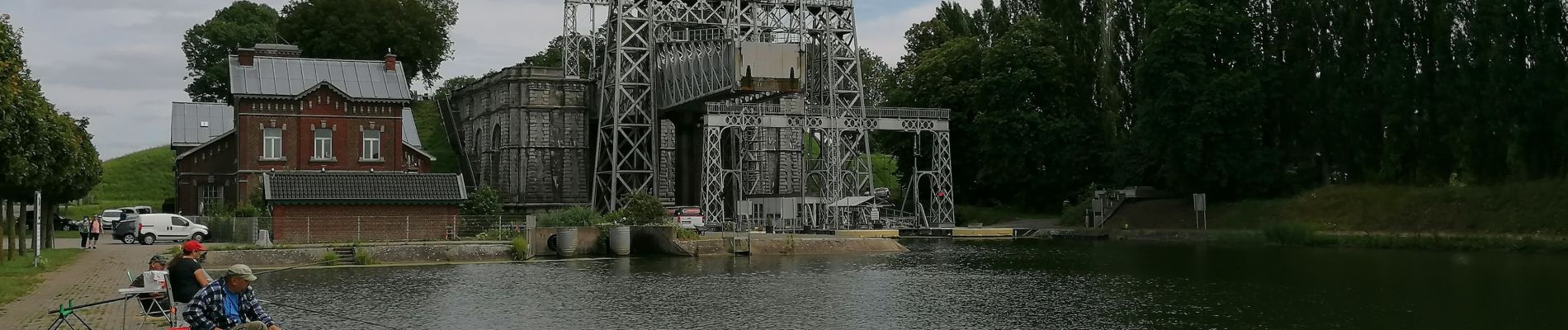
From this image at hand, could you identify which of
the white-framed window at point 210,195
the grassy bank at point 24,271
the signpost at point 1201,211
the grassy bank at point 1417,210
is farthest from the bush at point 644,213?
the signpost at point 1201,211

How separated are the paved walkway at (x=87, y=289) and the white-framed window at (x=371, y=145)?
49.6ft

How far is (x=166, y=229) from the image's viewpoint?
48.8m

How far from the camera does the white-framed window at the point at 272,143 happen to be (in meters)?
56.1

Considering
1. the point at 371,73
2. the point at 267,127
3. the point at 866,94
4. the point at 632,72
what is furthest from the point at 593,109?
the point at 866,94

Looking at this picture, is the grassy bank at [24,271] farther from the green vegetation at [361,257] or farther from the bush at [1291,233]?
the bush at [1291,233]

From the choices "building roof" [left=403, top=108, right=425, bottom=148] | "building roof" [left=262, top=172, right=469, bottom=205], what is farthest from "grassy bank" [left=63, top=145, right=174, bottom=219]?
"building roof" [left=262, top=172, right=469, bottom=205]

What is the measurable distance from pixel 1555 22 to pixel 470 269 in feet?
118

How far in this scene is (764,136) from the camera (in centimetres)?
7000

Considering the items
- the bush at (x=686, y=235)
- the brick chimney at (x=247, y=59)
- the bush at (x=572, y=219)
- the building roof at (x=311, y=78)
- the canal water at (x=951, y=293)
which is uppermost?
the brick chimney at (x=247, y=59)

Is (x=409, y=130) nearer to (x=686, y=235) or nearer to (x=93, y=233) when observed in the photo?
(x=93, y=233)

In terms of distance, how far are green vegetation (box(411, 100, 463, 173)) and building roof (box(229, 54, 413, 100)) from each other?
13.0 metres

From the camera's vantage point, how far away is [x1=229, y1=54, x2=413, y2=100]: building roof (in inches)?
2217

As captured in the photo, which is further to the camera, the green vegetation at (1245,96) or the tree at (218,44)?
the tree at (218,44)

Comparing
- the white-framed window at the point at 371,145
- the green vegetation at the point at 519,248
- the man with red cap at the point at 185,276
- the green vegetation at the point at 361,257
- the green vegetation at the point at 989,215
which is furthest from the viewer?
the green vegetation at the point at 989,215
